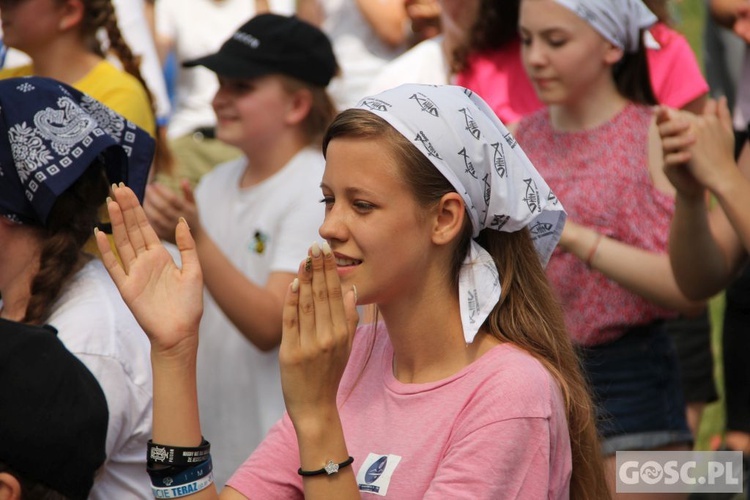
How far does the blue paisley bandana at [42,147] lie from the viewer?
9.43ft

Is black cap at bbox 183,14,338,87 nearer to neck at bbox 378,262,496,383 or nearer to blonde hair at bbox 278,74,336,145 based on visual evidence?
blonde hair at bbox 278,74,336,145

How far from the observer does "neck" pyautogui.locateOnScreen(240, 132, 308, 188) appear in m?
4.27

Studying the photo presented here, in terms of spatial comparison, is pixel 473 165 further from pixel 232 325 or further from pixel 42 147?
pixel 232 325

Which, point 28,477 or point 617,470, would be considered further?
point 617,470

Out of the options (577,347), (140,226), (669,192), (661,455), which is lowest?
(661,455)

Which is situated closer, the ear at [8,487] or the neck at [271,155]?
the ear at [8,487]

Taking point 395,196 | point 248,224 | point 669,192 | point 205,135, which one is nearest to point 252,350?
point 248,224

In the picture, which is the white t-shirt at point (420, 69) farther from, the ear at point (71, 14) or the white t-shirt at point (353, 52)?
the white t-shirt at point (353, 52)

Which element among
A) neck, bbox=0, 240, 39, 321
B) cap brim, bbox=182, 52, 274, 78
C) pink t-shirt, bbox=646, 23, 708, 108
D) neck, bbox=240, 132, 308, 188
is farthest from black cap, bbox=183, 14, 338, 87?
neck, bbox=0, 240, 39, 321

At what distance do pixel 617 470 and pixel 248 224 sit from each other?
5.40 feet

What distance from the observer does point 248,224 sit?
4.16m

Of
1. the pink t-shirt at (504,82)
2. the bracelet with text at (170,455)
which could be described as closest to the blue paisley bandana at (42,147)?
the bracelet with text at (170,455)

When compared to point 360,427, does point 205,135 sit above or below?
below

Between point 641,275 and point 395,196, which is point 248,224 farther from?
point 395,196
